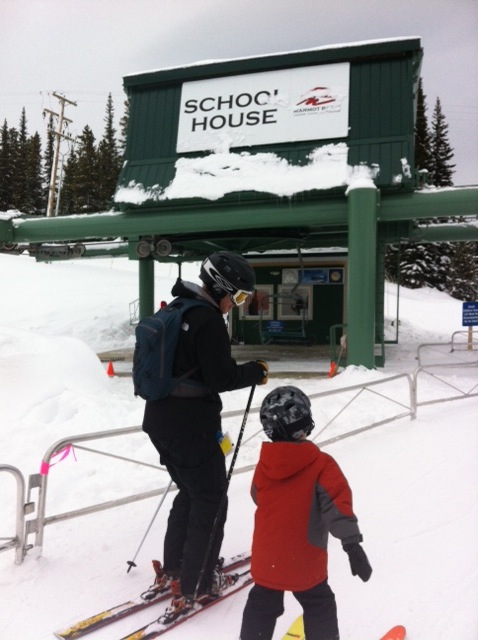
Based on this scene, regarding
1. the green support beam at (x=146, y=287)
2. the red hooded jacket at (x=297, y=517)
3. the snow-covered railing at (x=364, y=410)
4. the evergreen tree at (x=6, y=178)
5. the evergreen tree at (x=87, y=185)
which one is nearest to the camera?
the red hooded jacket at (x=297, y=517)

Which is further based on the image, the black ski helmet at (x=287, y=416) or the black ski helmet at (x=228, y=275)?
the black ski helmet at (x=228, y=275)

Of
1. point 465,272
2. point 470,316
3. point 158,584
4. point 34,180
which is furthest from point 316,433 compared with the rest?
point 34,180

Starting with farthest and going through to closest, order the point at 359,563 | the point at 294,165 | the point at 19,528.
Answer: the point at 294,165 → the point at 19,528 → the point at 359,563

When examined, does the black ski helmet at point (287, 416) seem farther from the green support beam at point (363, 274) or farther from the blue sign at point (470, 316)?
the blue sign at point (470, 316)

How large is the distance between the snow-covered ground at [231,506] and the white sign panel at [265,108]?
5701mm

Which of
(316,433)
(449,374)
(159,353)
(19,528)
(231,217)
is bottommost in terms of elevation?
(19,528)

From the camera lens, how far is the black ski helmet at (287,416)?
2.54m

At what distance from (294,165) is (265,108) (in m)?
1.66

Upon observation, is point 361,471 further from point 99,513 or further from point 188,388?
point 188,388

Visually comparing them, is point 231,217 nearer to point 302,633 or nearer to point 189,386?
point 189,386

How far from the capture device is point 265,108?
1195 cm

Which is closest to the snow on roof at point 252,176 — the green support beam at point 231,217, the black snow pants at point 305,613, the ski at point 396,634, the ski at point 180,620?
the green support beam at point 231,217

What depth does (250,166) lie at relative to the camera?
11.8m

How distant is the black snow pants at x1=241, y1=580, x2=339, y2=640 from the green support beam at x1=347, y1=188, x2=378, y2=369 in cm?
811
